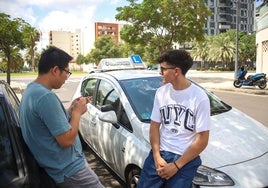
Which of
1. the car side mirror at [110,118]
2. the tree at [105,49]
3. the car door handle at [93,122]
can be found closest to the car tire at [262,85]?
the car door handle at [93,122]

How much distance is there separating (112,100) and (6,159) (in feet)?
7.71

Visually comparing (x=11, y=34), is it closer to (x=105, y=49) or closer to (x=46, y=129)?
(x=46, y=129)

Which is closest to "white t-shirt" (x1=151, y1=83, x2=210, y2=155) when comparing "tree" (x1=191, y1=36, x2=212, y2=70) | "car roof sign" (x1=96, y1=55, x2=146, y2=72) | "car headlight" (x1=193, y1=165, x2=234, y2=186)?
"car headlight" (x1=193, y1=165, x2=234, y2=186)

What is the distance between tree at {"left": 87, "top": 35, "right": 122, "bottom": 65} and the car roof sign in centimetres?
6326

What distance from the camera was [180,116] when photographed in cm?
246

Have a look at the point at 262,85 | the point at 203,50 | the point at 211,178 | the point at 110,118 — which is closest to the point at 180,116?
the point at 211,178

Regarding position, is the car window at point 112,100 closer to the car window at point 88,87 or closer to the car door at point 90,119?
the car door at point 90,119

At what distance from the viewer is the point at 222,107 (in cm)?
427

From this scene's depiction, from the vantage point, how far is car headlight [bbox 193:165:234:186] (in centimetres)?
270

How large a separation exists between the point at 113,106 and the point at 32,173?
7.14 feet

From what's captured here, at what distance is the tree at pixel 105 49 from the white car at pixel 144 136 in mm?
64930

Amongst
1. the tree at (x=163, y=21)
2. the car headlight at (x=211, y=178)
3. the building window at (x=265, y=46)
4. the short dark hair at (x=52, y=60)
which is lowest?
the car headlight at (x=211, y=178)

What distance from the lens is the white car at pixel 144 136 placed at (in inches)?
109

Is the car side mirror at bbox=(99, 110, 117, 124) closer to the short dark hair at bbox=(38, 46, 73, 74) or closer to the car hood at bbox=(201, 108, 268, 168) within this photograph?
the car hood at bbox=(201, 108, 268, 168)
